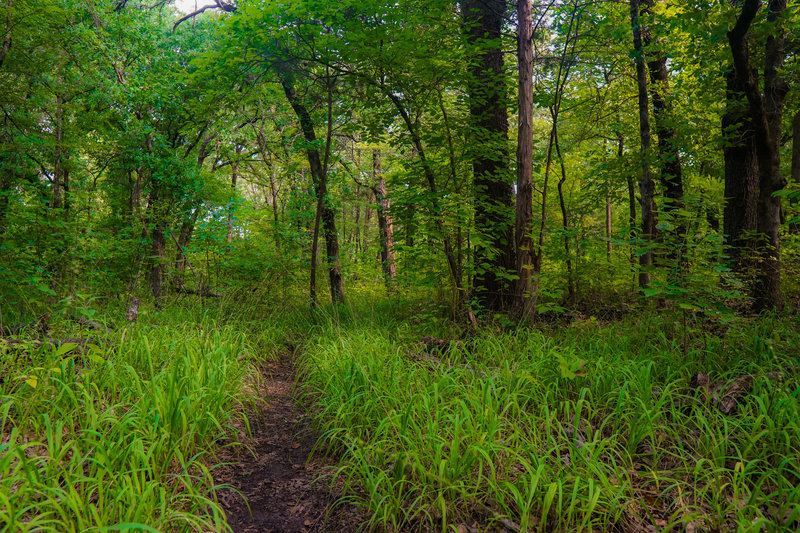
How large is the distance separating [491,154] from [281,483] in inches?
199

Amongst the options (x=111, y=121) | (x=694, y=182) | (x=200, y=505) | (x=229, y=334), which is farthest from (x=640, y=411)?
(x=111, y=121)

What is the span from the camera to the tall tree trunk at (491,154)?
591cm

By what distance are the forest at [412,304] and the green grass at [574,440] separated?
0.09ft

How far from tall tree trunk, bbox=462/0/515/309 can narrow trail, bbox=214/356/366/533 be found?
11.8 feet

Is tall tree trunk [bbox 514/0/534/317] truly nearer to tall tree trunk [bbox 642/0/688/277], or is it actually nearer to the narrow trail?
tall tree trunk [bbox 642/0/688/277]

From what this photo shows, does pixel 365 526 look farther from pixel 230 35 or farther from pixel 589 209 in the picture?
pixel 589 209

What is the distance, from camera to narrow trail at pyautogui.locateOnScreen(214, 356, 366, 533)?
220 cm

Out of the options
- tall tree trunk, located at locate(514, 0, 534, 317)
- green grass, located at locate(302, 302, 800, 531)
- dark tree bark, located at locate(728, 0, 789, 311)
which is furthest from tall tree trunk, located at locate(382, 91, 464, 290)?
dark tree bark, located at locate(728, 0, 789, 311)

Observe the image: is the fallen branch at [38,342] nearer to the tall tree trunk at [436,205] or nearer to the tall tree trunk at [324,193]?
the tall tree trunk at [436,205]

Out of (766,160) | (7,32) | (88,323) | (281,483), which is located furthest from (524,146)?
(7,32)

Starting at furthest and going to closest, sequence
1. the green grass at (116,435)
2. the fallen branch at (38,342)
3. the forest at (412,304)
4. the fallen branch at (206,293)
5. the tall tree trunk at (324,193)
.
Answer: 1. the tall tree trunk at (324,193)
2. the fallen branch at (206,293)
3. the fallen branch at (38,342)
4. the forest at (412,304)
5. the green grass at (116,435)

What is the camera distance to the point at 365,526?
6.86 ft

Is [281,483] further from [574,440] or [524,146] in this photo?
[524,146]

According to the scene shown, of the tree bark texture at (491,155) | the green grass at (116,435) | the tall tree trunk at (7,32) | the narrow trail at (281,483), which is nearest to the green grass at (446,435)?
the green grass at (116,435)
